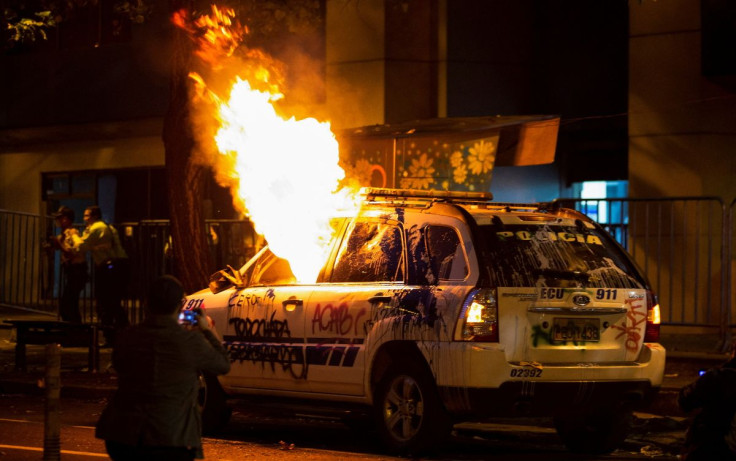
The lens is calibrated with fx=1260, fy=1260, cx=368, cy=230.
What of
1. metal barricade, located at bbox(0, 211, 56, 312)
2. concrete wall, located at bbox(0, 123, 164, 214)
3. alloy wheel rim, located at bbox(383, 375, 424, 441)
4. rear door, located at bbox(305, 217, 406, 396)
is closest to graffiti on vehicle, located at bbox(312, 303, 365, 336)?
rear door, located at bbox(305, 217, 406, 396)

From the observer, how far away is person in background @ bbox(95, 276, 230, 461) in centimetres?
585

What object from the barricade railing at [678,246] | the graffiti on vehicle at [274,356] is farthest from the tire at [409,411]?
the barricade railing at [678,246]

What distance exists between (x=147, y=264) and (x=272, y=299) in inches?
305

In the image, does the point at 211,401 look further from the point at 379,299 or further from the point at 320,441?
the point at 379,299

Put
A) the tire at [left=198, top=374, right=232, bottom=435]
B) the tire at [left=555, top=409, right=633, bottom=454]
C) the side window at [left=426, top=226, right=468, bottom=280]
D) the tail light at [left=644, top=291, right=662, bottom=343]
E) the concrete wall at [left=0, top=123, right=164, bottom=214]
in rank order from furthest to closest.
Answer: the concrete wall at [left=0, top=123, right=164, bottom=214], the tire at [left=198, top=374, right=232, bottom=435], the tire at [left=555, top=409, right=633, bottom=454], the tail light at [left=644, top=291, right=662, bottom=343], the side window at [left=426, top=226, right=468, bottom=280]

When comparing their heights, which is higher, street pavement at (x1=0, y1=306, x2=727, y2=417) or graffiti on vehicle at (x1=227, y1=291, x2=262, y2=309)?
graffiti on vehicle at (x1=227, y1=291, x2=262, y2=309)

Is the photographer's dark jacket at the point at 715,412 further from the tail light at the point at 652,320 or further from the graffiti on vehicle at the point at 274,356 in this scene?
the graffiti on vehicle at the point at 274,356

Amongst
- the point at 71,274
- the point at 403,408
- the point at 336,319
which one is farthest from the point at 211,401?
the point at 71,274

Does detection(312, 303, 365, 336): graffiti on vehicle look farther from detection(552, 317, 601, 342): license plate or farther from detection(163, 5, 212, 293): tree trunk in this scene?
detection(163, 5, 212, 293): tree trunk

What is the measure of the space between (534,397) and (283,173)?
3.76m

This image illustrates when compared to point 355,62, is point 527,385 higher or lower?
lower

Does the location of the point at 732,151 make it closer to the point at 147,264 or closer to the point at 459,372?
the point at 147,264

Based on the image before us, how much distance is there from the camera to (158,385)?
19.5 ft

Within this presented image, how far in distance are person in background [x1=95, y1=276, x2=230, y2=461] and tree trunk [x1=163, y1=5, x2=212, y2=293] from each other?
8.92 metres
